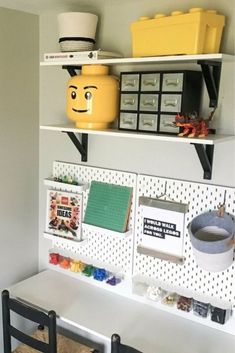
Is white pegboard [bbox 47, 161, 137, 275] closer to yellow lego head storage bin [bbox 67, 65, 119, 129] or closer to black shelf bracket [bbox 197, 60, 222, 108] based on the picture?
yellow lego head storage bin [bbox 67, 65, 119, 129]

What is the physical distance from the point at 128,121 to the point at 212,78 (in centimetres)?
41

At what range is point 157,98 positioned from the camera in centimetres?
175

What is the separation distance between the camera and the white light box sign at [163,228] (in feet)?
6.39

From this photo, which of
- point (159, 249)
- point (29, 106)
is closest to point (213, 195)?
point (159, 249)

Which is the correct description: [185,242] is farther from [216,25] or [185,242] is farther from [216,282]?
[216,25]

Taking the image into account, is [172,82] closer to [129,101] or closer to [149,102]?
[149,102]

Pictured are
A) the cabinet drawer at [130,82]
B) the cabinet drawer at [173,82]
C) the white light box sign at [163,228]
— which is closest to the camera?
the cabinet drawer at [173,82]

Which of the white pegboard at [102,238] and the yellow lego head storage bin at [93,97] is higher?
the yellow lego head storage bin at [93,97]

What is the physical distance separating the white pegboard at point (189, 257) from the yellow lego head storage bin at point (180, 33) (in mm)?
603

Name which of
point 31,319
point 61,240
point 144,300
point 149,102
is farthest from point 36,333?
point 149,102

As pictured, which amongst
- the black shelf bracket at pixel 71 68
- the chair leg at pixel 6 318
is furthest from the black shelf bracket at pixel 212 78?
the chair leg at pixel 6 318

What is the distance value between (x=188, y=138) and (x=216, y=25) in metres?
0.47

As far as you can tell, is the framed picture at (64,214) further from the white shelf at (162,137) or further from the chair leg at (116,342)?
the chair leg at (116,342)

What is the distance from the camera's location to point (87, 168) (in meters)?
2.26
